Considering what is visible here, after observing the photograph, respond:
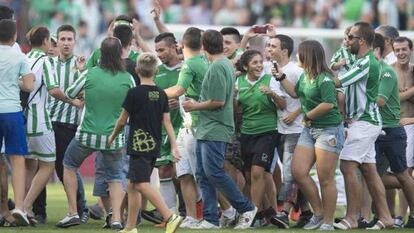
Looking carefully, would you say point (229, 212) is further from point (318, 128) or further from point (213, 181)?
point (318, 128)

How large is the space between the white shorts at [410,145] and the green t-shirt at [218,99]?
253 centimetres

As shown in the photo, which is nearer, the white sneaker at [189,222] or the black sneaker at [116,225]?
the black sneaker at [116,225]

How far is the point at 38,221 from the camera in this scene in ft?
55.8

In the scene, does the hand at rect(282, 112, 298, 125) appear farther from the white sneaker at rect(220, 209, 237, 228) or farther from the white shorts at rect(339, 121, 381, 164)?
the white sneaker at rect(220, 209, 237, 228)

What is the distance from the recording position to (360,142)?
16.5 meters

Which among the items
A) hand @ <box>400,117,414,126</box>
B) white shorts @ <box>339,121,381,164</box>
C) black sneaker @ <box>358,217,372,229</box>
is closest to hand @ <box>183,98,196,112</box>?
white shorts @ <box>339,121,381,164</box>

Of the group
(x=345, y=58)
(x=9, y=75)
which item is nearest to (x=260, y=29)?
(x=345, y=58)

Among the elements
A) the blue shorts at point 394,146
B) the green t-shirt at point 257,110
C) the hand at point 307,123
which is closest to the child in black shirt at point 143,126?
the hand at point 307,123

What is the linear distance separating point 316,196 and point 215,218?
44.0 inches

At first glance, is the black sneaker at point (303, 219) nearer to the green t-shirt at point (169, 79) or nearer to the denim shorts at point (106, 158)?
the green t-shirt at point (169, 79)

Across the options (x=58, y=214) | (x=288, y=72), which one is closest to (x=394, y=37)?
(x=288, y=72)

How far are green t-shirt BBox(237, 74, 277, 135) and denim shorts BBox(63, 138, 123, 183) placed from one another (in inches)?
63.5

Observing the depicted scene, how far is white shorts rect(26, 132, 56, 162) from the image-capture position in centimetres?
1675

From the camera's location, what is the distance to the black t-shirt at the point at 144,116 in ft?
48.9
